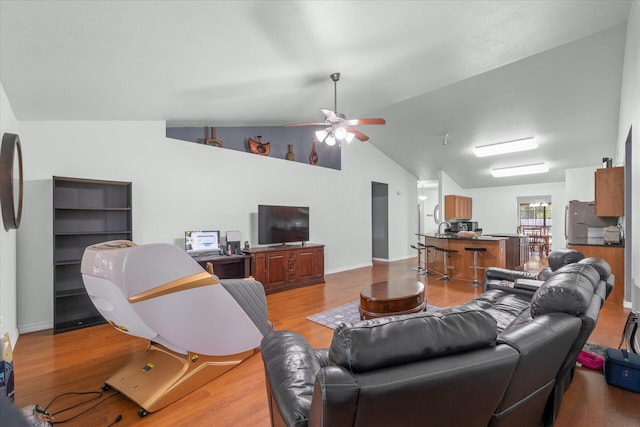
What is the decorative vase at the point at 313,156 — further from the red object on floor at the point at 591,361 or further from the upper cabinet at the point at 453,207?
the red object on floor at the point at 591,361

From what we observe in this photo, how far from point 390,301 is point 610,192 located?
3.74m

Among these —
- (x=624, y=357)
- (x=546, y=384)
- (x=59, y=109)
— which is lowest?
(x=624, y=357)

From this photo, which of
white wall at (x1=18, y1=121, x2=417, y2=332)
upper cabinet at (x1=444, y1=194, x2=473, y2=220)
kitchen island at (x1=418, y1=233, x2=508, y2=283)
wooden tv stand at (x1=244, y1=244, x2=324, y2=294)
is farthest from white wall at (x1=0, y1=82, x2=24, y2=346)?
upper cabinet at (x1=444, y1=194, x2=473, y2=220)

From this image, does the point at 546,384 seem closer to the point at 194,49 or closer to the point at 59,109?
the point at 194,49

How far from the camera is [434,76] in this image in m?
3.84

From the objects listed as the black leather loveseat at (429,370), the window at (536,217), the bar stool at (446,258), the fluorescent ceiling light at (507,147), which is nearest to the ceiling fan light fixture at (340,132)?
the black leather loveseat at (429,370)

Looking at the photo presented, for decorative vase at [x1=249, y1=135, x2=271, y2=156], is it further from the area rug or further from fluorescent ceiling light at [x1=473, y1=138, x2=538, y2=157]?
fluorescent ceiling light at [x1=473, y1=138, x2=538, y2=157]

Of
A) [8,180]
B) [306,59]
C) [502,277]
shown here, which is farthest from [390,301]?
[8,180]

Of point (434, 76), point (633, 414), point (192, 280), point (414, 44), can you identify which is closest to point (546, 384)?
point (633, 414)

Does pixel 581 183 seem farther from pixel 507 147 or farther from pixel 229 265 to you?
pixel 229 265

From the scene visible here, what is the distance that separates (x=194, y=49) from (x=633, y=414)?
13.1 feet

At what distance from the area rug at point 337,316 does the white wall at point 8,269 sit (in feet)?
9.37

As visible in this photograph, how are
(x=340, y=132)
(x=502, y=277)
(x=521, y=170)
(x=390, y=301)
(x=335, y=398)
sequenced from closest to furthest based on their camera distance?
(x=335, y=398) → (x=390, y=301) → (x=502, y=277) → (x=340, y=132) → (x=521, y=170)

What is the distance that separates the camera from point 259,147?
545 centimetres
